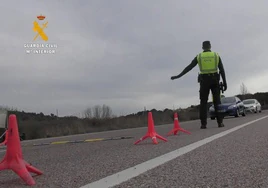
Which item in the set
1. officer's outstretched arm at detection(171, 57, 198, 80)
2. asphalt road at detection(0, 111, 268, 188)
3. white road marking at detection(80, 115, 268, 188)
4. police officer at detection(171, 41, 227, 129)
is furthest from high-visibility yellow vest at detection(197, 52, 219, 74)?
white road marking at detection(80, 115, 268, 188)

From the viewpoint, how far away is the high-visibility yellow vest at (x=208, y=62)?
10.0 meters

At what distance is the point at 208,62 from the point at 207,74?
0.35 m

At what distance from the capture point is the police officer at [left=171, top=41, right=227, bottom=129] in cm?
1005

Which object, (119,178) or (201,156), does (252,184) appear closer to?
(119,178)

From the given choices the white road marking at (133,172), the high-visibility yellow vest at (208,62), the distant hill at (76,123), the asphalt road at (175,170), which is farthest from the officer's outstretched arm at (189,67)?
the distant hill at (76,123)

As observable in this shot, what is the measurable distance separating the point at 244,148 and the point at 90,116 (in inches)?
1261

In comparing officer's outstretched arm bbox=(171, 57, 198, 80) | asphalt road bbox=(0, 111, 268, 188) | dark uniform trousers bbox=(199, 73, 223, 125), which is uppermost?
officer's outstretched arm bbox=(171, 57, 198, 80)

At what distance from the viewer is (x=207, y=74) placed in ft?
33.5

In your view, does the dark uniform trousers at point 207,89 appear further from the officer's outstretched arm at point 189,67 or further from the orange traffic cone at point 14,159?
the orange traffic cone at point 14,159

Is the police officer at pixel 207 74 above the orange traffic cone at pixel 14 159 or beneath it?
above

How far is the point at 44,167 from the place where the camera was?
509 cm

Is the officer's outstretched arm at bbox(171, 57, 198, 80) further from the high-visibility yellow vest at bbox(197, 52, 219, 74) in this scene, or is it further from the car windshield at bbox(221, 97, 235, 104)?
the car windshield at bbox(221, 97, 235, 104)

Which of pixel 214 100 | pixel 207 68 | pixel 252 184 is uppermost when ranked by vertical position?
pixel 207 68

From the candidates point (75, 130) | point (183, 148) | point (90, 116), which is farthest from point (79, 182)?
point (90, 116)
